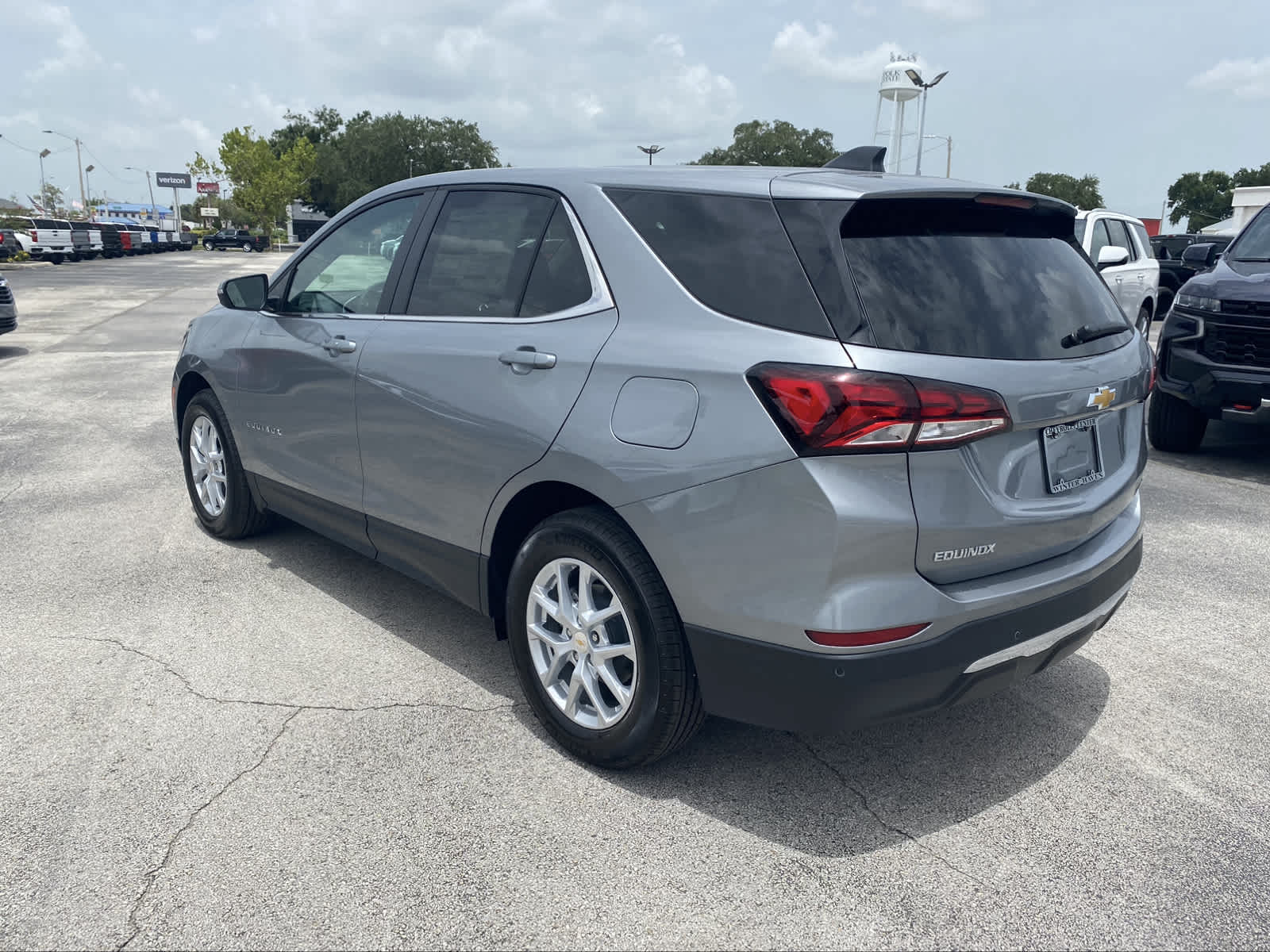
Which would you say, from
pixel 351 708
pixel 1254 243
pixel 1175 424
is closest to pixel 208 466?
pixel 351 708

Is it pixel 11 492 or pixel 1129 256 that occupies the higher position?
pixel 1129 256

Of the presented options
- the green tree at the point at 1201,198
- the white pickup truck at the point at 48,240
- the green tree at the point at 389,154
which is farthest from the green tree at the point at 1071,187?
the white pickup truck at the point at 48,240

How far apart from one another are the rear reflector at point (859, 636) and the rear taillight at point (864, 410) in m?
0.44

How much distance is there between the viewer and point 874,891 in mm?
2605

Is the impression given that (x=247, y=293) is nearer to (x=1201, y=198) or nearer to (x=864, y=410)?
(x=864, y=410)

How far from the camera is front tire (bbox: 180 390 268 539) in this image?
5016 mm

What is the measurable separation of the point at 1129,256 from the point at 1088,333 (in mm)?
11063

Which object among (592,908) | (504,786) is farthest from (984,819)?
(504,786)

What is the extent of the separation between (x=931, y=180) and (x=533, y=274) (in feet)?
4.10

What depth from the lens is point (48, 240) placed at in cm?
4044

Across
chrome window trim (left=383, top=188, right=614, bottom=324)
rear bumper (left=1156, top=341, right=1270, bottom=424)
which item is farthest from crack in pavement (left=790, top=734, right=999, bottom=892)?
rear bumper (left=1156, top=341, right=1270, bottom=424)

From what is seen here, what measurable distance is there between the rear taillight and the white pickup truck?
44056 mm

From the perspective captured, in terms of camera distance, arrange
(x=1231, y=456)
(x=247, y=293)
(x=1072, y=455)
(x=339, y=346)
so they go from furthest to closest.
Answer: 1. (x=1231, y=456)
2. (x=247, y=293)
3. (x=339, y=346)
4. (x=1072, y=455)

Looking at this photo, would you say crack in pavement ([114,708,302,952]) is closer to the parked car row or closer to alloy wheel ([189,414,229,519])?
alloy wheel ([189,414,229,519])
